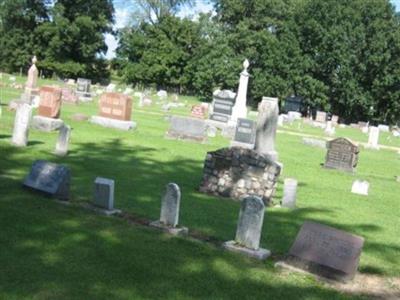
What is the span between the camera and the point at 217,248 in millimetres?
7715

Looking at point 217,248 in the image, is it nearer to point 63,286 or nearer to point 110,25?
point 63,286

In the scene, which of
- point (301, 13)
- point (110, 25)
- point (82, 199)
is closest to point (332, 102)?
point (301, 13)

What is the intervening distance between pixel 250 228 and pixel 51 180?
3642 mm

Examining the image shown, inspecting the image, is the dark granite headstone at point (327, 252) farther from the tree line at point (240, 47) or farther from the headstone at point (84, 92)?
the tree line at point (240, 47)

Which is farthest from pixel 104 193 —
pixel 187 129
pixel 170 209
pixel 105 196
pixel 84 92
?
pixel 84 92

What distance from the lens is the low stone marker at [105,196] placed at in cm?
877

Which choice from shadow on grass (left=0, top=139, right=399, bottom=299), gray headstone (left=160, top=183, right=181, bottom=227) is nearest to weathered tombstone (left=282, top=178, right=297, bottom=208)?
shadow on grass (left=0, top=139, right=399, bottom=299)

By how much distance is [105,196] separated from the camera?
8.84m

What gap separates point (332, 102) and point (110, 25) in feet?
103

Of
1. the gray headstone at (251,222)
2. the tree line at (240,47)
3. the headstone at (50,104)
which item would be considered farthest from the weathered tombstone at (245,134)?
the tree line at (240,47)

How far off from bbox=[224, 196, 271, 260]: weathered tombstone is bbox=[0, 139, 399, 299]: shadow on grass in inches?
12.0

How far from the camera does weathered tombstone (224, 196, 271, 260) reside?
7.66 m

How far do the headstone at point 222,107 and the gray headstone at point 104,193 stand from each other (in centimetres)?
1986

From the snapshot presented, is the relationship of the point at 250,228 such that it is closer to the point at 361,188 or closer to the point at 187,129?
the point at 361,188
